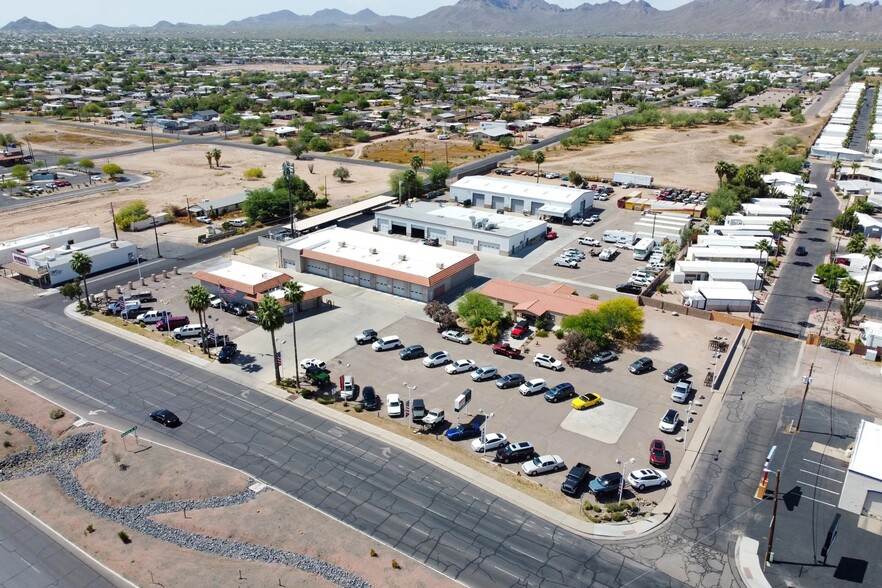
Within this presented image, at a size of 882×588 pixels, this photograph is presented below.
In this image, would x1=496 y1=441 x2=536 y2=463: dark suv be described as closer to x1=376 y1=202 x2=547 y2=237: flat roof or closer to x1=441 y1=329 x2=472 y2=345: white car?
x1=441 y1=329 x2=472 y2=345: white car

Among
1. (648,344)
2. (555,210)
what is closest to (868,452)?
(648,344)

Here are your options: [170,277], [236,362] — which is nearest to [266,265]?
[170,277]

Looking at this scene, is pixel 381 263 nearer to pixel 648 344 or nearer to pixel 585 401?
pixel 648 344

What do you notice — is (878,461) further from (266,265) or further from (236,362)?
(266,265)

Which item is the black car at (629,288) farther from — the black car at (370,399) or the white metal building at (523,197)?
the black car at (370,399)

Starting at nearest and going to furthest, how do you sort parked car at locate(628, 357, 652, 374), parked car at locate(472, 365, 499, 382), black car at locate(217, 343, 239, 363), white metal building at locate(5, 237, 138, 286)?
parked car at locate(472, 365, 499, 382) → parked car at locate(628, 357, 652, 374) → black car at locate(217, 343, 239, 363) → white metal building at locate(5, 237, 138, 286)

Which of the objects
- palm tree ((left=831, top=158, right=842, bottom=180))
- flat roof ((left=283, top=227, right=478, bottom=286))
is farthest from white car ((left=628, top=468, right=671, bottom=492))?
palm tree ((left=831, top=158, right=842, bottom=180))
